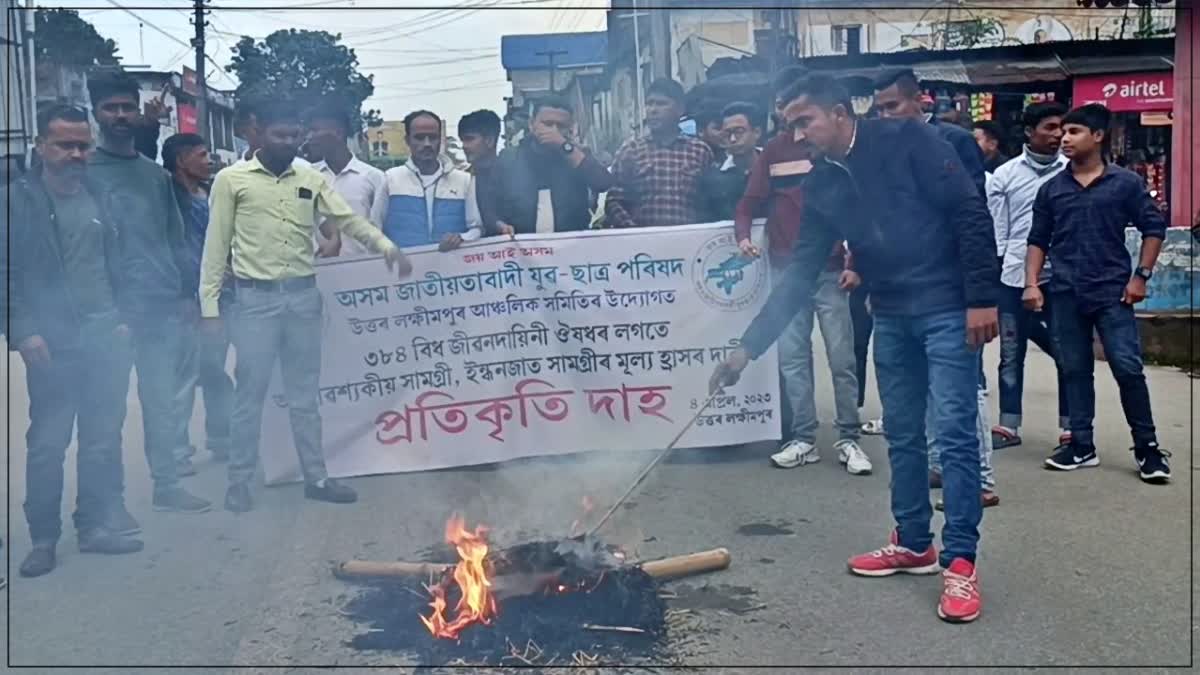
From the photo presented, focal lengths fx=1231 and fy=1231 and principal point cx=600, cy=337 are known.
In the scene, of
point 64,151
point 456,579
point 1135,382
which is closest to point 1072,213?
point 1135,382

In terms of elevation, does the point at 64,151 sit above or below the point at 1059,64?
below

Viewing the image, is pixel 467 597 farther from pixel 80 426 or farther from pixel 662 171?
pixel 662 171

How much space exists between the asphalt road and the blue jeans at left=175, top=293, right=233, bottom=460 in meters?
0.19

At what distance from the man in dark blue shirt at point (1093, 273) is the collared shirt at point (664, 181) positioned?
174 centimetres

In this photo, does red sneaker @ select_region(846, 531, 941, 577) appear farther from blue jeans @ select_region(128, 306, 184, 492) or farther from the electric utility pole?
the electric utility pole

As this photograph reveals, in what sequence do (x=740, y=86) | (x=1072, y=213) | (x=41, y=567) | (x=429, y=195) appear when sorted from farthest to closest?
(x=740, y=86)
(x=429, y=195)
(x=1072, y=213)
(x=41, y=567)

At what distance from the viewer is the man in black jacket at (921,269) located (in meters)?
4.02

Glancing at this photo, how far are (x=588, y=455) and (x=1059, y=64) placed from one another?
550 inches

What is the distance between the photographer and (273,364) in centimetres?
568

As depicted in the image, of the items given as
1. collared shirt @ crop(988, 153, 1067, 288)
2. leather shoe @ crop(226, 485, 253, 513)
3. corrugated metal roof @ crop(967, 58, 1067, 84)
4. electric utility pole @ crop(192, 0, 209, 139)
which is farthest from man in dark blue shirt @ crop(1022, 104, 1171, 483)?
corrugated metal roof @ crop(967, 58, 1067, 84)

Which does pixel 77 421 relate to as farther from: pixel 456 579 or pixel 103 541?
pixel 456 579

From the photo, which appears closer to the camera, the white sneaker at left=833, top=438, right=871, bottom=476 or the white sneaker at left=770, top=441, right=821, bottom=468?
the white sneaker at left=833, top=438, right=871, bottom=476

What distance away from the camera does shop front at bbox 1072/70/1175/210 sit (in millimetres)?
16953

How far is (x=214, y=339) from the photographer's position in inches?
223
